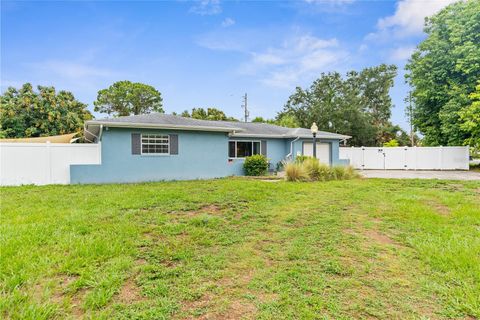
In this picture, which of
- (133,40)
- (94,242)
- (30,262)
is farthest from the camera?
(133,40)

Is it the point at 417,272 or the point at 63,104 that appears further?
the point at 63,104

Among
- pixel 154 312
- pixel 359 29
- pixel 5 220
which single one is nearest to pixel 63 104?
pixel 5 220

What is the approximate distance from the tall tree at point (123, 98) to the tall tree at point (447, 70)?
2913 centimetres

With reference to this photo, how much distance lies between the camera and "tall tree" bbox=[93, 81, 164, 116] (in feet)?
106

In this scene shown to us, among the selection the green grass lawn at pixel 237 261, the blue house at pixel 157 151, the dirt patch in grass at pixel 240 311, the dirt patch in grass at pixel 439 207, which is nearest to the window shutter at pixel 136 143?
the blue house at pixel 157 151

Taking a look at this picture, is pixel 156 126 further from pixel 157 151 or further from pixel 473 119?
pixel 473 119

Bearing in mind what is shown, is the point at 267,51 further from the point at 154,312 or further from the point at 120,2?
the point at 154,312

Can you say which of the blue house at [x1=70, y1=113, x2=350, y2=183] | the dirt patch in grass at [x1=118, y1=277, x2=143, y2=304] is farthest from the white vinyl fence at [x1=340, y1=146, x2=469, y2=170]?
the dirt patch in grass at [x1=118, y1=277, x2=143, y2=304]

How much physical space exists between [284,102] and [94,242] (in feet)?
104

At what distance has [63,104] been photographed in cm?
2303

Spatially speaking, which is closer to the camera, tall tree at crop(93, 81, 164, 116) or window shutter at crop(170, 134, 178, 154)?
window shutter at crop(170, 134, 178, 154)

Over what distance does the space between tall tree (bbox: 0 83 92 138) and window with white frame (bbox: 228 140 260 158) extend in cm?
1500

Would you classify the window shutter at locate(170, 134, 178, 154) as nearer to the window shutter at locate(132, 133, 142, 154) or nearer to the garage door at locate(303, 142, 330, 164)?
the window shutter at locate(132, 133, 142, 154)

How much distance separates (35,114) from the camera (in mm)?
21969
